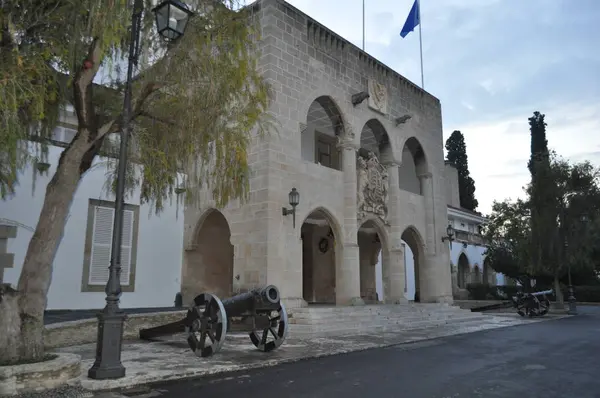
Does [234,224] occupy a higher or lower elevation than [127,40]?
lower

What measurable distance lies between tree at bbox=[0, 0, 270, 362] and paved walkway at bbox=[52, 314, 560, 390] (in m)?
1.37

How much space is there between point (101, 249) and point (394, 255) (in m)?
9.92

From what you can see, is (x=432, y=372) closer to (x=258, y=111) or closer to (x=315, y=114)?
(x=258, y=111)

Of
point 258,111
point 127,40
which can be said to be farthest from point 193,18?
point 258,111

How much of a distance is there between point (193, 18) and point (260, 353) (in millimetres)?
5988

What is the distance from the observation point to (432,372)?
705 centimetres

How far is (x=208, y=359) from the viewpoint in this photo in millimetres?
7742

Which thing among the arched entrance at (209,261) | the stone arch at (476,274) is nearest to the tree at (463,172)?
the stone arch at (476,274)

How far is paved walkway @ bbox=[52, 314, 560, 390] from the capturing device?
20.9 ft

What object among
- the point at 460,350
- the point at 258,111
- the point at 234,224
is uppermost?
the point at 258,111

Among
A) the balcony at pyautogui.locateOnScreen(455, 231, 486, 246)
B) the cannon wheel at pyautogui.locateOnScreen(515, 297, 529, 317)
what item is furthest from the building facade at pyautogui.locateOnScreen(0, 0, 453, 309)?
the balcony at pyautogui.locateOnScreen(455, 231, 486, 246)

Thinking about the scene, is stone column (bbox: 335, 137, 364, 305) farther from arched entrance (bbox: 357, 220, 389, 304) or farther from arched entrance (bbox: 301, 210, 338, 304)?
arched entrance (bbox: 357, 220, 389, 304)

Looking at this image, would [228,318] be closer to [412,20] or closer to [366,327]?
[366,327]

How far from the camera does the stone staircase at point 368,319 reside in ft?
39.0
